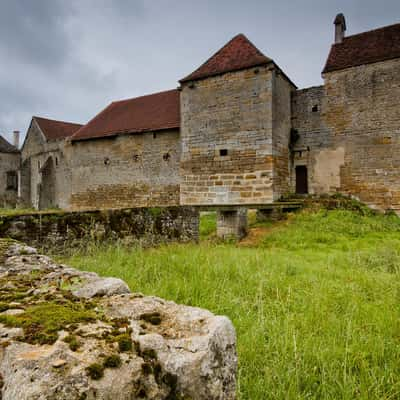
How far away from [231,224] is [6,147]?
28.9 meters

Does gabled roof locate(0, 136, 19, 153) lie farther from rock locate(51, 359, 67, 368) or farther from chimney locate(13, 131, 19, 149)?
rock locate(51, 359, 67, 368)

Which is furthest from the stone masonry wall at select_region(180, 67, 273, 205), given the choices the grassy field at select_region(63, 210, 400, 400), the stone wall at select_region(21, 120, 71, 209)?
the stone wall at select_region(21, 120, 71, 209)

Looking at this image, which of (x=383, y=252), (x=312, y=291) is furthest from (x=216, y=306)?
(x=383, y=252)

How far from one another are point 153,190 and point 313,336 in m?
15.1

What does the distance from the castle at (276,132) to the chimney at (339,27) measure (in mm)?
45

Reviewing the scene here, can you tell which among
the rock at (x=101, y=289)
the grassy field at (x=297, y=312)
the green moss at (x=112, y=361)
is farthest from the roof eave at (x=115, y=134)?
the green moss at (x=112, y=361)

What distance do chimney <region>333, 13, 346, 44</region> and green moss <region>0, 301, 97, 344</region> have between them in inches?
699

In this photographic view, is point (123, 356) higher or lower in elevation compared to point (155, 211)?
lower

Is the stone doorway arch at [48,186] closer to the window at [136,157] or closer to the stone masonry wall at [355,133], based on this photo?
the window at [136,157]

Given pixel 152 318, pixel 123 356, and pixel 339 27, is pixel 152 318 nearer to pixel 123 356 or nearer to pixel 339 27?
pixel 123 356

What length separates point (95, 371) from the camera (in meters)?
1.09

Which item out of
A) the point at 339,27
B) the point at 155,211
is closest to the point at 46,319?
the point at 155,211

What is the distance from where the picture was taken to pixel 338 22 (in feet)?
51.0

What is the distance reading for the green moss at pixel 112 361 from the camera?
1.13m
